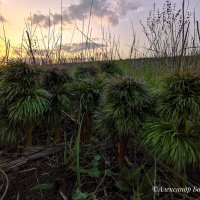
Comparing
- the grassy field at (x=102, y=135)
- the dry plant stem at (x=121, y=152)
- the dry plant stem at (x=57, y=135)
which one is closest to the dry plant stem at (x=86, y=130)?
the grassy field at (x=102, y=135)

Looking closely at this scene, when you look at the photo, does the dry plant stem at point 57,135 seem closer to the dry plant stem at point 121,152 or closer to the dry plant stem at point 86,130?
the dry plant stem at point 86,130

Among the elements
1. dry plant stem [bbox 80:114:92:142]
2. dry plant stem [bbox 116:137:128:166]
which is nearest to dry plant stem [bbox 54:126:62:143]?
dry plant stem [bbox 80:114:92:142]

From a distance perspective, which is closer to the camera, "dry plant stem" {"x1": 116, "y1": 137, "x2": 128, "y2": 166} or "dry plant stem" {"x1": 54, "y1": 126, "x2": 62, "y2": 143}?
"dry plant stem" {"x1": 116, "y1": 137, "x2": 128, "y2": 166}

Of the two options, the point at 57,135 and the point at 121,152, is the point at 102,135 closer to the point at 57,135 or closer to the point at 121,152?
the point at 121,152

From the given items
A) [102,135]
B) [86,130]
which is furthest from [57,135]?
[102,135]

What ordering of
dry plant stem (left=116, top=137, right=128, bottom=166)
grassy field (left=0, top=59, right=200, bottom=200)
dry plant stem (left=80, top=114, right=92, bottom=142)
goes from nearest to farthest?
grassy field (left=0, top=59, right=200, bottom=200) → dry plant stem (left=116, top=137, right=128, bottom=166) → dry plant stem (left=80, top=114, right=92, bottom=142)

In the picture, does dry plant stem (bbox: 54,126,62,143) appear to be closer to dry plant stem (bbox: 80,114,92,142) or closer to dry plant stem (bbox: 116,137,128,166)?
dry plant stem (bbox: 80,114,92,142)

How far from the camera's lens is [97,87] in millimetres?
1934

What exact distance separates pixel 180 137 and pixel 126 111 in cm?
32

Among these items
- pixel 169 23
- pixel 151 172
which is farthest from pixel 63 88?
pixel 169 23

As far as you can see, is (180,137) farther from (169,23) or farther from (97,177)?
(169,23)

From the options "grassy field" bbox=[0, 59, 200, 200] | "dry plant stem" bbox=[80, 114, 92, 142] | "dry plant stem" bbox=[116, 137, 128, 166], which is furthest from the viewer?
"dry plant stem" bbox=[80, 114, 92, 142]

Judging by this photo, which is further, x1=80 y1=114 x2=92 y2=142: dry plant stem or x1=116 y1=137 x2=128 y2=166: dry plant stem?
x1=80 y1=114 x2=92 y2=142: dry plant stem

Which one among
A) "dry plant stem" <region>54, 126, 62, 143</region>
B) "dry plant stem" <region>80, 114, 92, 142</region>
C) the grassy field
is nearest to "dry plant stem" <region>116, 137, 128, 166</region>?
the grassy field
